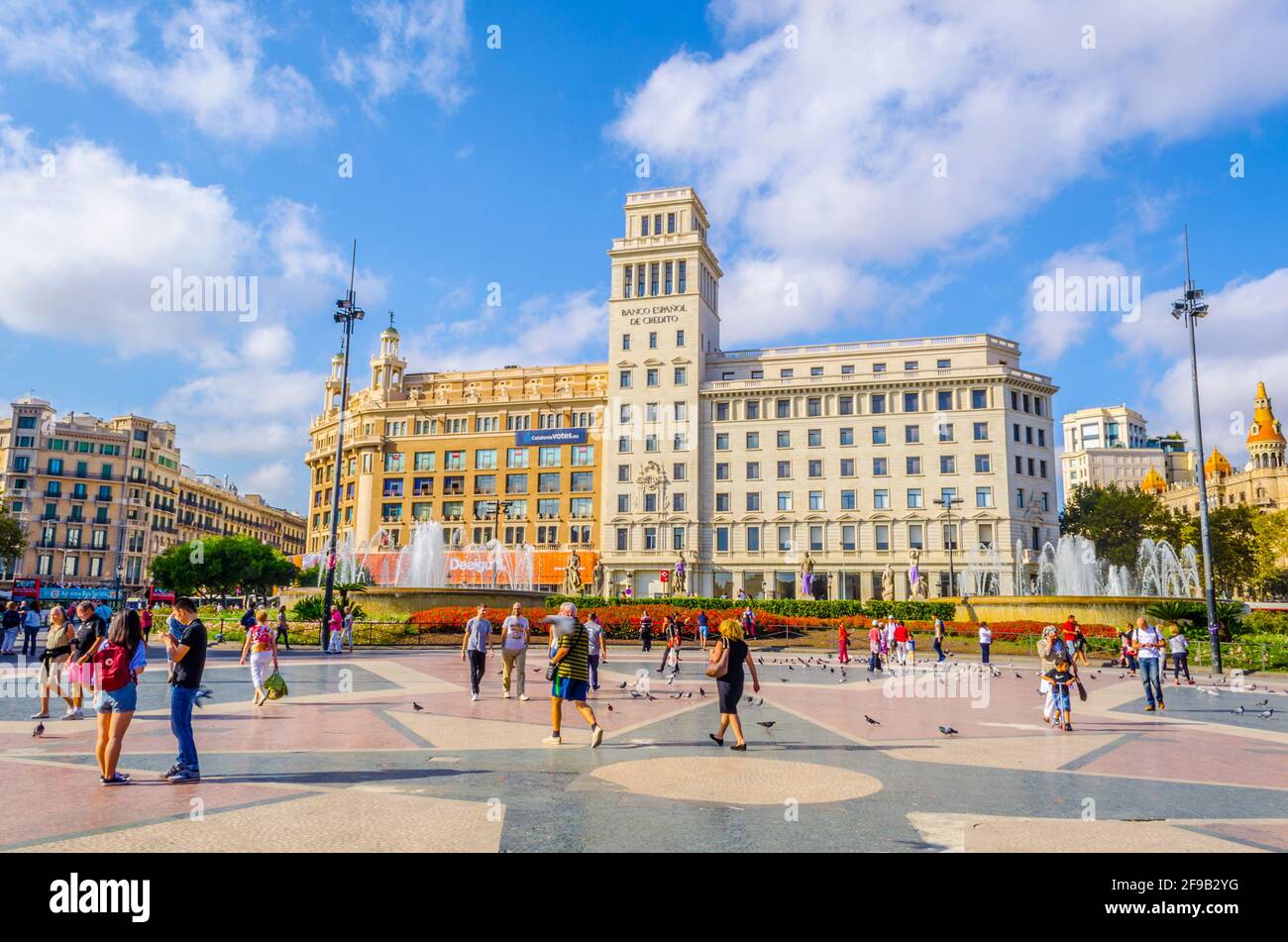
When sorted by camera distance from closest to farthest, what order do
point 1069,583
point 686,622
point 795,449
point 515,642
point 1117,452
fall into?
point 515,642 < point 686,622 < point 1069,583 < point 795,449 < point 1117,452

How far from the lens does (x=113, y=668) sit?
7.61 meters

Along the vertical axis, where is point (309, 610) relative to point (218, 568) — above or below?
below

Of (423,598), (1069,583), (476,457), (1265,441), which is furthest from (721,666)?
(1265,441)

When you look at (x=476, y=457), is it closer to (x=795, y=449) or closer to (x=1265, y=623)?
(x=795, y=449)

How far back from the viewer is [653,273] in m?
72.1

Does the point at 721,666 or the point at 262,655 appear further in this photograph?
the point at 262,655

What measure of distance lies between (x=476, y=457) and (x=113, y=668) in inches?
2765

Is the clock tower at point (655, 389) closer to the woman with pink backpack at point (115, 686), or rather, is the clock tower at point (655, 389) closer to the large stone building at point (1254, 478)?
the woman with pink backpack at point (115, 686)

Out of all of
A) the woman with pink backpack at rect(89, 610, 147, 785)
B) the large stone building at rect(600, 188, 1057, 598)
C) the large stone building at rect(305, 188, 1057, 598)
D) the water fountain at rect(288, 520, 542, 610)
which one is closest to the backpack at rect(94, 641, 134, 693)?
the woman with pink backpack at rect(89, 610, 147, 785)

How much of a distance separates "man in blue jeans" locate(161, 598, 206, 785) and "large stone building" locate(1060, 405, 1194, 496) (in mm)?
148593

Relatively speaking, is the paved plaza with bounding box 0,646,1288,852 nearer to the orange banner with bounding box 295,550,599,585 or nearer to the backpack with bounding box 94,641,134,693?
the backpack with bounding box 94,641,134,693

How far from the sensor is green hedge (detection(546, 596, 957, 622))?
38594 mm

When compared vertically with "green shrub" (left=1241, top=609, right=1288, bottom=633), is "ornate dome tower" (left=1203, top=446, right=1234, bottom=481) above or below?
above
